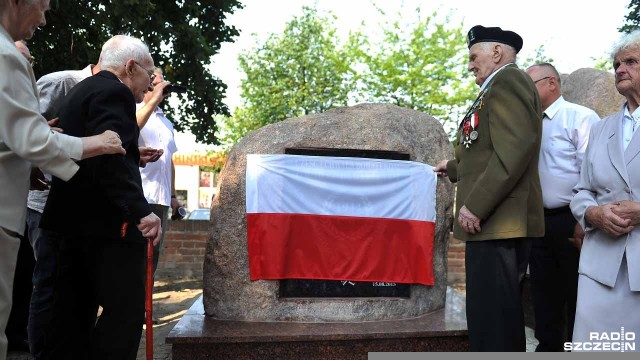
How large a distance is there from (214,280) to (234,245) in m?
0.27

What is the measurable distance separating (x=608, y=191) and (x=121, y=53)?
223 cm

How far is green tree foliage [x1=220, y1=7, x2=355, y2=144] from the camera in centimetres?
2091

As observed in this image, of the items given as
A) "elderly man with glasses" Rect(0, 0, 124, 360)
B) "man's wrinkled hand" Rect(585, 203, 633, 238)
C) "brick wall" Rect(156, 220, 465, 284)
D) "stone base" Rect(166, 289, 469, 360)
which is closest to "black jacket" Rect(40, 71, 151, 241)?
"elderly man with glasses" Rect(0, 0, 124, 360)

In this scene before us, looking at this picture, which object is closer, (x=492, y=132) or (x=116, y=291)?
(x=116, y=291)

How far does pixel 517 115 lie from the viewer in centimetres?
285

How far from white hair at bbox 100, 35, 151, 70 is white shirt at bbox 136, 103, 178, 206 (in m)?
1.24

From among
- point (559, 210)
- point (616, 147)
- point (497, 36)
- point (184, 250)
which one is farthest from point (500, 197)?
point (184, 250)

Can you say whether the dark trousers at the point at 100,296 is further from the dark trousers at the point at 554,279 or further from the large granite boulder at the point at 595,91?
the large granite boulder at the point at 595,91

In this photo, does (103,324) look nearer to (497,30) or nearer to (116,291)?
(116,291)

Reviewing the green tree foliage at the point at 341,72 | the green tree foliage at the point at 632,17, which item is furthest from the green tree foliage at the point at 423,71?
the green tree foliage at the point at 632,17

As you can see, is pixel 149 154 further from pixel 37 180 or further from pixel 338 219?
pixel 338 219

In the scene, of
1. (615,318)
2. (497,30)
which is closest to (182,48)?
(497,30)

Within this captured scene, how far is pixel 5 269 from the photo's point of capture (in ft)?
6.23

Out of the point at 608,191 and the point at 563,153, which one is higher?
the point at 563,153
